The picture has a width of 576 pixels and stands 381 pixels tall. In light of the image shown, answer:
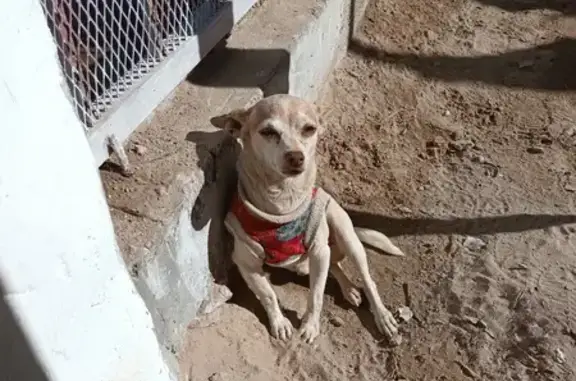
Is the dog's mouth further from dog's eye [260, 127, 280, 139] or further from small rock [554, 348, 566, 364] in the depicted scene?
small rock [554, 348, 566, 364]

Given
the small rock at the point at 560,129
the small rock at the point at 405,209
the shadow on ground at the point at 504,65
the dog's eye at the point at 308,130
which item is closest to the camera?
the dog's eye at the point at 308,130

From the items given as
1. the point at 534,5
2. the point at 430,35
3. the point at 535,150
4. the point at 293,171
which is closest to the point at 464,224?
the point at 535,150

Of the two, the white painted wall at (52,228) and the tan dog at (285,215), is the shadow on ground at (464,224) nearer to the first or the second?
the tan dog at (285,215)

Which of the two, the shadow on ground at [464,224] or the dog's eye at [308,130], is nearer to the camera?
the dog's eye at [308,130]

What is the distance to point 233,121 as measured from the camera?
116 inches

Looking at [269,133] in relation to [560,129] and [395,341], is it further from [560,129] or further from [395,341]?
[560,129]

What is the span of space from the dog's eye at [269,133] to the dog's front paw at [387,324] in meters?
0.86

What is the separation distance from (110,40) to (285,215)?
36.3 inches

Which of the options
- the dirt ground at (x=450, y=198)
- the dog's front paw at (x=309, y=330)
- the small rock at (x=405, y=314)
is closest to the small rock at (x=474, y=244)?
the dirt ground at (x=450, y=198)

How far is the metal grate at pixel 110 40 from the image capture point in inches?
103

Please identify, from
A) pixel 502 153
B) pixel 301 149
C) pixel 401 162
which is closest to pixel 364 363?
pixel 301 149

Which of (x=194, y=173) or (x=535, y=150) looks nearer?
(x=194, y=173)

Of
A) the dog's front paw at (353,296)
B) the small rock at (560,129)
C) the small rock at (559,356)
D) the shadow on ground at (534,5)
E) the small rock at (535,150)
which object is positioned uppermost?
the shadow on ground at (534,5)

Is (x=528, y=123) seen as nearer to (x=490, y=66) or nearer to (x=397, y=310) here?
(x=490, y=66)
